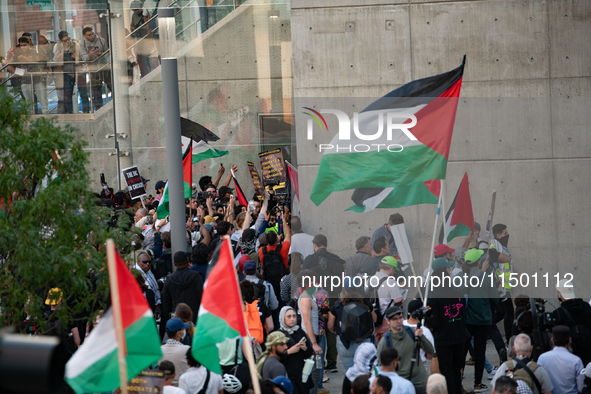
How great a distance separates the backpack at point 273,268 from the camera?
10172mm

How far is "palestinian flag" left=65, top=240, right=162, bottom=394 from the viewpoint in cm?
441

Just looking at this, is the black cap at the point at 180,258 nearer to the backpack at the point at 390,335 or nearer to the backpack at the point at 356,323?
the backpack at the point at 356,323

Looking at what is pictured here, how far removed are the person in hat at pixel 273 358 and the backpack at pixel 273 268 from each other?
3.40m

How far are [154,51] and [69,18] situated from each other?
6.98 ft

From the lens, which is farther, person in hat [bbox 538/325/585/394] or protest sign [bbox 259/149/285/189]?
protest sign [bbox 259/149/285/189]

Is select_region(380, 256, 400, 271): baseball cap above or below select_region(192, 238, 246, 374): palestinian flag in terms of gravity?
below

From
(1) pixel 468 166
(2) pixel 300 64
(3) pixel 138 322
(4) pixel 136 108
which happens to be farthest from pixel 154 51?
(3) pixel 138 322

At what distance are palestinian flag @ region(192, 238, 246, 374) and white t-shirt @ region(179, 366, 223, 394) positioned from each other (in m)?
Result: 0.92

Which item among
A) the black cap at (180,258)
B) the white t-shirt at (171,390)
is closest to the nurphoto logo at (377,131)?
the black cap at (180,258)

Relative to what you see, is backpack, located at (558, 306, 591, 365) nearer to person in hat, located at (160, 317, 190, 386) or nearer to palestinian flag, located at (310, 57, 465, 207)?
palestinian flag, located at (310, 57, 465, 207)

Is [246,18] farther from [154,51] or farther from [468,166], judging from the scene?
[468,166]

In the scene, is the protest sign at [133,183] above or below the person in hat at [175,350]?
above

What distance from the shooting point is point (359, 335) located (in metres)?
8.00

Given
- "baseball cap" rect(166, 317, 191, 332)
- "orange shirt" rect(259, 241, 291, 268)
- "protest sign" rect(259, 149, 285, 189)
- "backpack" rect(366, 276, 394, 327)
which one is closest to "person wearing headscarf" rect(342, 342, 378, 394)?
"backpack" rect(366, 276, 394, 327)
